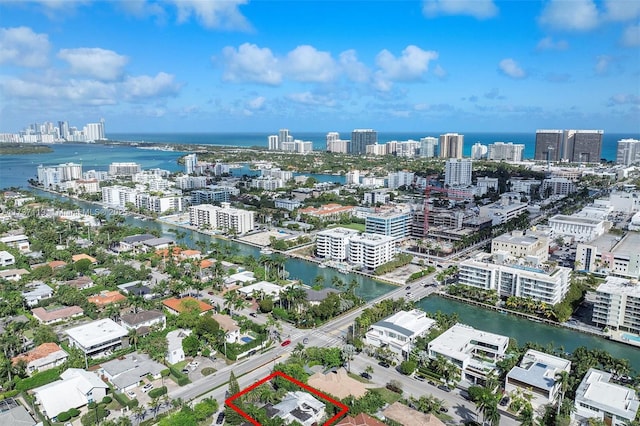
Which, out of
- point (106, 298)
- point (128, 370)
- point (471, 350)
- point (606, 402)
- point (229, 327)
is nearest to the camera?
point (606, 402)

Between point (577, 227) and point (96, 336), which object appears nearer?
point (96, 336)

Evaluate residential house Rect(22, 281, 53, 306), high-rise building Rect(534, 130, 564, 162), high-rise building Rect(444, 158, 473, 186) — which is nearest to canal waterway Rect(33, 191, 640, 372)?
residential house Rect(22, 281, 53, 306)

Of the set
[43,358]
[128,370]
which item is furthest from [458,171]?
[43,358]

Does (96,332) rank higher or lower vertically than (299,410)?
higher

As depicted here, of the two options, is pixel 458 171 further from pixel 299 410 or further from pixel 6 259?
pixel 299 410

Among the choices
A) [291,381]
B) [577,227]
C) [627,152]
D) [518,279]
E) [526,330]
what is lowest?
[526,330]

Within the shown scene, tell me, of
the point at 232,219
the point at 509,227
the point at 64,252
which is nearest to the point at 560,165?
the point at 509,227

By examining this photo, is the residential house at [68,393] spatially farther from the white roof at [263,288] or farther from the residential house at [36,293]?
the white roof at [263,288]

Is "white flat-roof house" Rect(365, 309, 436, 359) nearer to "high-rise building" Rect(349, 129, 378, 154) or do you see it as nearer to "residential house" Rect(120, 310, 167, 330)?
"residential house" Rect(120, 310, 167, 330)
